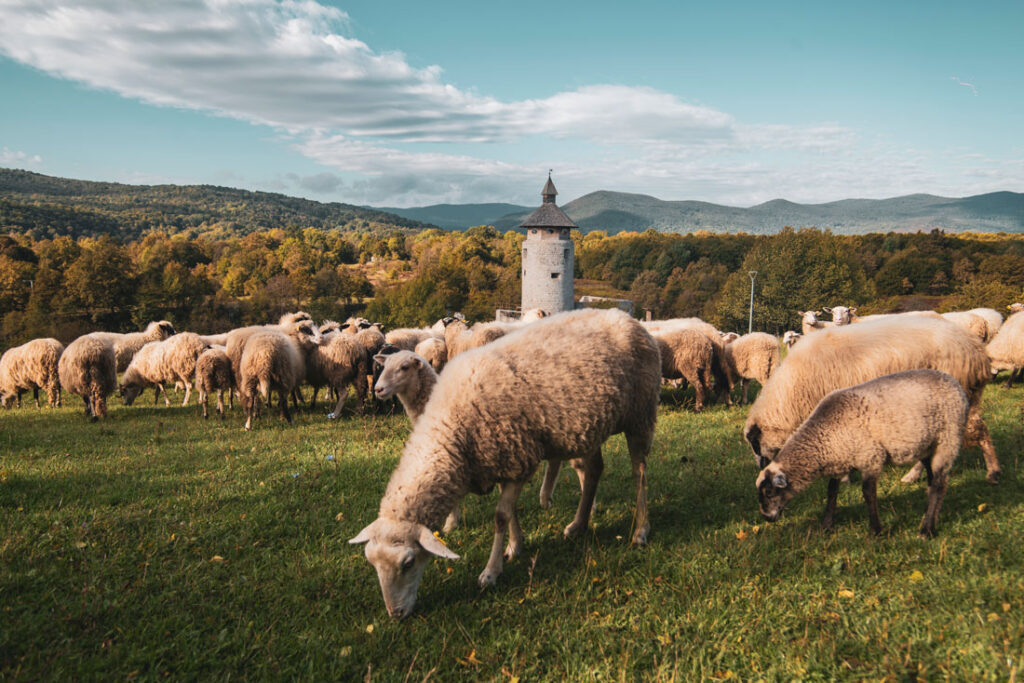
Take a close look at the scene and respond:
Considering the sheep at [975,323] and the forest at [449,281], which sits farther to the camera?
the forest at [449,281]

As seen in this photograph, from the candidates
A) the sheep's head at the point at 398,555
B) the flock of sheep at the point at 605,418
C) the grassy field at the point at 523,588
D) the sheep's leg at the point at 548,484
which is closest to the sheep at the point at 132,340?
the grassy field at the point at 523,588

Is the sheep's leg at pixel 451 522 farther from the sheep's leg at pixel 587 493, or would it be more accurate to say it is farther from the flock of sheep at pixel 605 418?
the sheep's leg at pixel 587 493

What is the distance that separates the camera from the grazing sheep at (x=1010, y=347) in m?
11.3

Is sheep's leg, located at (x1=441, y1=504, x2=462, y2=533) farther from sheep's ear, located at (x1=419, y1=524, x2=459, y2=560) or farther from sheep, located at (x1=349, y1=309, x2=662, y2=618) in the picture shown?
sheep's ear, located at (x1=419, y1=524, x2=459, y2=560)

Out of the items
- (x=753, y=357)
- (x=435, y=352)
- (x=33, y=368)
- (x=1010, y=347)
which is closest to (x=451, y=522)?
(x=435, y=352)

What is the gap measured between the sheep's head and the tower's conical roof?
42.4 meters

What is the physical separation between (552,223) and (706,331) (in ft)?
116

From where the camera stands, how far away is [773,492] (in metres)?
4.88

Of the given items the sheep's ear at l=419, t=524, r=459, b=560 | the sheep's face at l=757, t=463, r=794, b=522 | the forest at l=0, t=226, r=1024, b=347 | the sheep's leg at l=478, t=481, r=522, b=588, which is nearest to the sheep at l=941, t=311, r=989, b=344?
the sheep's face at l=757, t=463, r=794, b=522

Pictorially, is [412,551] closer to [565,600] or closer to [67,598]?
[565,600]

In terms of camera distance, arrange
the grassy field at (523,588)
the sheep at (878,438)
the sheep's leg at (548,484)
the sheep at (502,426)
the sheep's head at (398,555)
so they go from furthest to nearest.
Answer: the sheep's leg at (548,484)
the sheep at (878,438)
the sheep at (502,426)
the sheep's head at (398,555)
the grassy field at (523,588)

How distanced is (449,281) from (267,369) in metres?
67.6

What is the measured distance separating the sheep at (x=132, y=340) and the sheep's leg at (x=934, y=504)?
18160 mm

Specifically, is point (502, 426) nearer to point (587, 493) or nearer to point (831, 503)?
point (587, 493)
